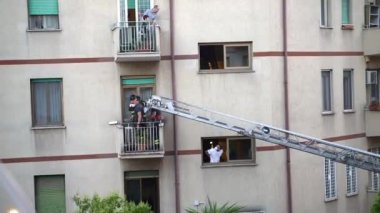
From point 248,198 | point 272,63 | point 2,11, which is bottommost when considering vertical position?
point 248,198

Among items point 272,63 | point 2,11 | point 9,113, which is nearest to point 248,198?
point 272,63

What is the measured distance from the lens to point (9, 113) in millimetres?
17516

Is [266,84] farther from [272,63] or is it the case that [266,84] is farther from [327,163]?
[327,163]

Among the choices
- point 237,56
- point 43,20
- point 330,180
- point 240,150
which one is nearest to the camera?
point 43,20

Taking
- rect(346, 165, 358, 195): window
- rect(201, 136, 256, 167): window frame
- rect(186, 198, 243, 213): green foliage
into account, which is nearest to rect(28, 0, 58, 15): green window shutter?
rect(201, 136, 256, 167): window frame

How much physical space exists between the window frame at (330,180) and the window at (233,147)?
125 inches

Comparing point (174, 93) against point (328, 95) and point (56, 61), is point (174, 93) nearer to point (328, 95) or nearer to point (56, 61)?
point (56, 61)

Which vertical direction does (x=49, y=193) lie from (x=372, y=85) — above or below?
below

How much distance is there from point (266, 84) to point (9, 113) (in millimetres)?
7714

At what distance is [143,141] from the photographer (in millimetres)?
17125

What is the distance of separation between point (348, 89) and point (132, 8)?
8.40 m

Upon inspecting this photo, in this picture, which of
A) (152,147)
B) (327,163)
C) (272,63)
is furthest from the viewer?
(327,163)

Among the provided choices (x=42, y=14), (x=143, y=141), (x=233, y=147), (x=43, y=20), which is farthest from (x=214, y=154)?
(x=42, y=14)

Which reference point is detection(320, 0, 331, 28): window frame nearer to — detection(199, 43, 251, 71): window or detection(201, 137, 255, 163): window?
detection(199, 43, 251, 71): window
